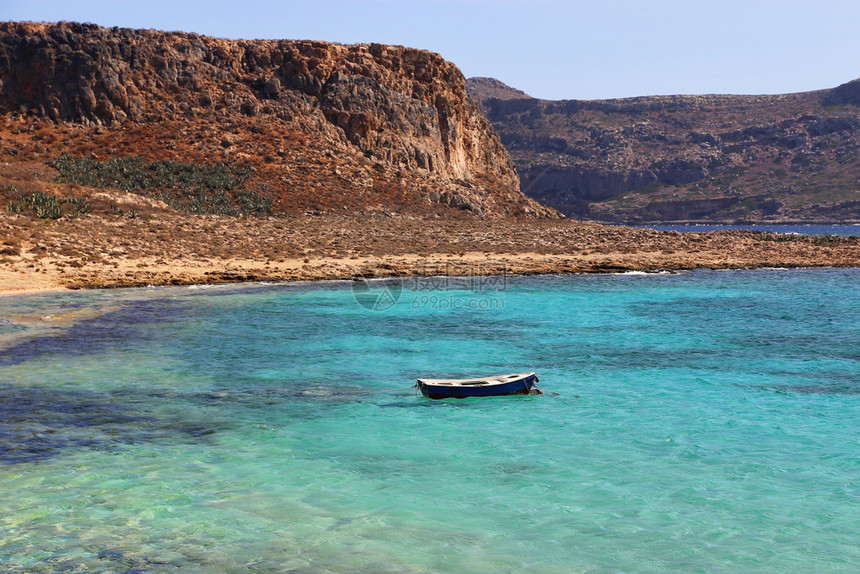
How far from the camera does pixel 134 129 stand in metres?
61.0

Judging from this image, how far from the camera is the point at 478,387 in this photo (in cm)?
1473

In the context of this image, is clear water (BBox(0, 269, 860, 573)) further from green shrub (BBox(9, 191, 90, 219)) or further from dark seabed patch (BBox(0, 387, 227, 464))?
green shrub (BBox(9, 191, 90, 219))

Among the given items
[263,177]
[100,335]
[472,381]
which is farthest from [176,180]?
[472,381]

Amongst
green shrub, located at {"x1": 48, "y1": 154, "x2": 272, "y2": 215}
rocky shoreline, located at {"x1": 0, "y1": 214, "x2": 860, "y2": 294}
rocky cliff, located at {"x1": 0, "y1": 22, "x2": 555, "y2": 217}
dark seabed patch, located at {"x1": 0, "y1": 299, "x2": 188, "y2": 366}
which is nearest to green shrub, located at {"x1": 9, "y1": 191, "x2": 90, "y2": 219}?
rocky shoreline, located at {"x1": 0, "y1": 214, "x2": 860, "y2": 294}

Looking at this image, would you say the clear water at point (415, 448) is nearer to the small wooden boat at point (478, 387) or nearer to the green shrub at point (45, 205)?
the small wooden boat at point (478, 387)

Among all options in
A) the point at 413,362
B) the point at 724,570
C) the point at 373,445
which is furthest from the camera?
the point at 413,362

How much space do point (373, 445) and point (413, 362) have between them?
6.61 metres

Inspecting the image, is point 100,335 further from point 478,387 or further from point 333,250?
point 333,250

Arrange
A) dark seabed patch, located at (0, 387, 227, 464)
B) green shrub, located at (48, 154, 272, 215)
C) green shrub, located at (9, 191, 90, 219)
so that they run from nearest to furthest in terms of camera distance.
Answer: dark seabed patch, located at (0, 387, 227, 464)
green shrub, located at (9, 191, 90, 219)
green shrub, located at (48, 154, 272, 215)

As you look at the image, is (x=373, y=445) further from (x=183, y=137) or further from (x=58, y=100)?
(x=58, y=100)

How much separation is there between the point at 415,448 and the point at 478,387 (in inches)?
112

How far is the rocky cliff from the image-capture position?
58.8 meters

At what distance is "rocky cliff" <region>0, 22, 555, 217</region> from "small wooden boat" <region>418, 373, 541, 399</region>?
40.8 metres

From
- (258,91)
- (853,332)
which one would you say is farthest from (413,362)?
(258,91)
